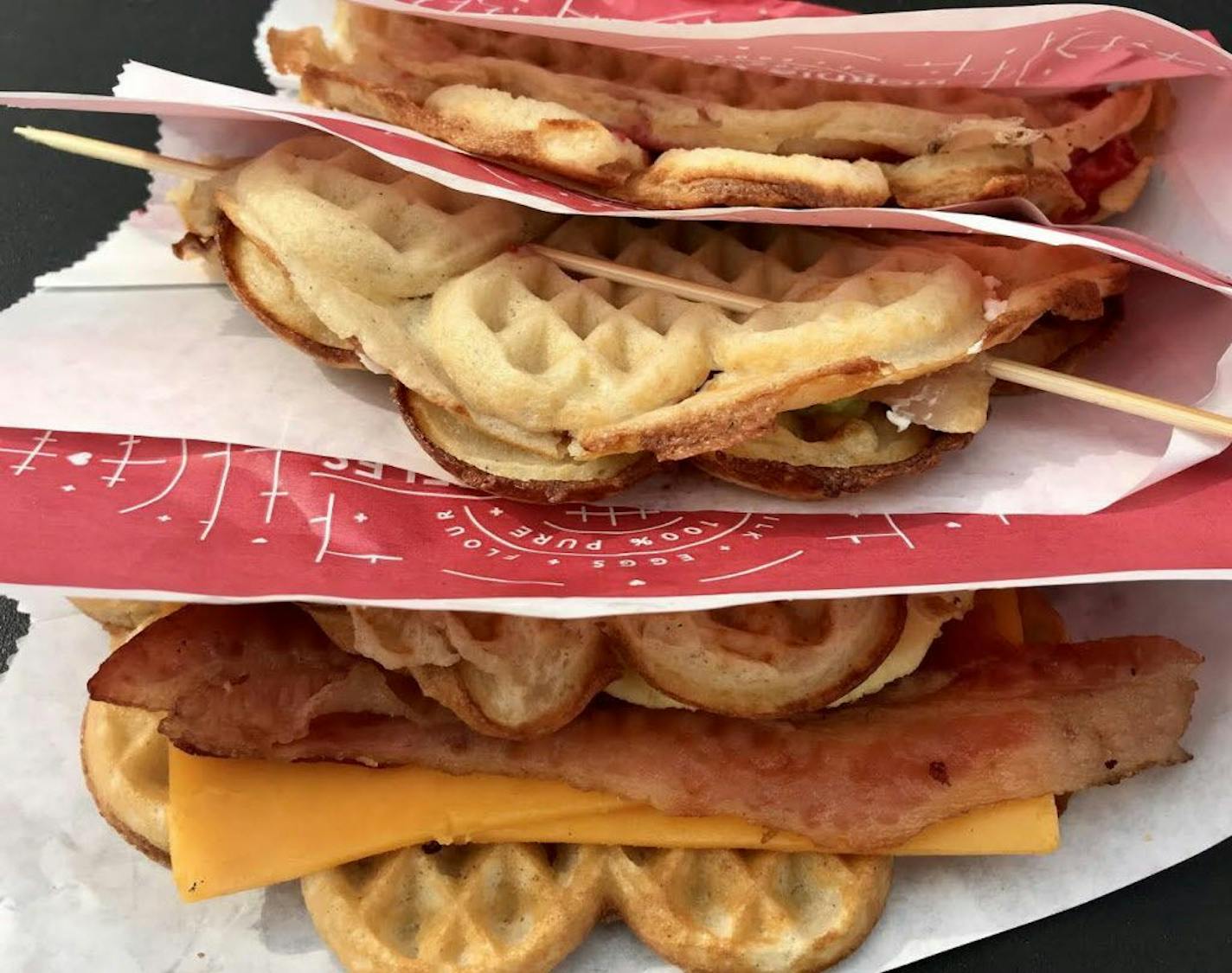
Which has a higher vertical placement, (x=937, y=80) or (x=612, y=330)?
(x=937, y=80)

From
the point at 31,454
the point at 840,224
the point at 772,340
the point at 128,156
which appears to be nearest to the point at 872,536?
the point at 772,340

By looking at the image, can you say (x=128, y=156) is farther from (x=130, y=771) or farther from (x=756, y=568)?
(x=756, y=568)

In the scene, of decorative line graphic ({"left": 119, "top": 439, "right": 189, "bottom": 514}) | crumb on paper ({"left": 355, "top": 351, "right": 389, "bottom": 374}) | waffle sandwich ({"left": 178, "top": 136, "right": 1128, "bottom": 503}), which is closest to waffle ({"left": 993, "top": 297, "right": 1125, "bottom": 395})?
waffle sandwich ({"left": 178, "top": 136, "right": 1128, "bottom": 503})

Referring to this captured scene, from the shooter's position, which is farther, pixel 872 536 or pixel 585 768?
pixel 585 768

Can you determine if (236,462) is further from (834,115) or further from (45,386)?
(834,115)

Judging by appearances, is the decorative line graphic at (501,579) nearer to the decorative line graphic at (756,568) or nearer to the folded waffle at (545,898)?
the decorative line graphic at (756,568)

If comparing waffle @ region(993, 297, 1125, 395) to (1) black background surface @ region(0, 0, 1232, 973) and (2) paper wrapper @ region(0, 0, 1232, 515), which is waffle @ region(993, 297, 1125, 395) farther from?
(1) black background surface @ region(0, 0, 1232, 973)

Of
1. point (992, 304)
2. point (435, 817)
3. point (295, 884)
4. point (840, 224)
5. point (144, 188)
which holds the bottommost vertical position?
point (295, 884)
